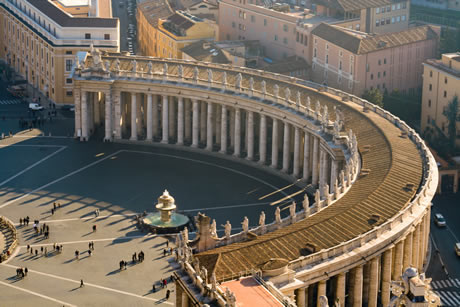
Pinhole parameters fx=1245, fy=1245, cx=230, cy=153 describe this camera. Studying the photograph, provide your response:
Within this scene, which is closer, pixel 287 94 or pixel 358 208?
pixel 358 208

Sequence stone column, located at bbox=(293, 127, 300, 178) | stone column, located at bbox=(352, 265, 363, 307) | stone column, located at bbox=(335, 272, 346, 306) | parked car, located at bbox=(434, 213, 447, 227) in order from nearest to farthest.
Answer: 1. stone column, located at bbox=(335, 272, 346, 306)
2. stone column, located at bbox=(352, 265, 363, 307)
3. parked car, located at bbox=(434, 213, 447, 227)
4. stone column, located at bbox=(293, 127, 300, 178)

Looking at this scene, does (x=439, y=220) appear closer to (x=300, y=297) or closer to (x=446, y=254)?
(x=446, y=254)

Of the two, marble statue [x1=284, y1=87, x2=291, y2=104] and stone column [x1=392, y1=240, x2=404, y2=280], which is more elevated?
marble statue [x1=284, y1=87, x2=291, y2=104]

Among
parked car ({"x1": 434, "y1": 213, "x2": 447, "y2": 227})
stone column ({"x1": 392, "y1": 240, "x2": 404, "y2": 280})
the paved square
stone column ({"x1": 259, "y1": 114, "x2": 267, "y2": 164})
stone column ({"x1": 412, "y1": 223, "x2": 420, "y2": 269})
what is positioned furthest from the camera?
stone column ({"x1": 259, "y1": 114, "x2": 267, "y2": 164})

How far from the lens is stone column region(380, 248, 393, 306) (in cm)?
13888

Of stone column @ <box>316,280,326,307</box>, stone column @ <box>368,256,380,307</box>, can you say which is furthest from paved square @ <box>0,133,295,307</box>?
stone column @ <box>368,256,380,307</box>

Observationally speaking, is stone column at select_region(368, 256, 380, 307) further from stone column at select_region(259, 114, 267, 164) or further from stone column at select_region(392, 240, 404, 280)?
stone column at select_region(259, 114, 267, 164)

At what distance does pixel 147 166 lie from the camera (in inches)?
7844

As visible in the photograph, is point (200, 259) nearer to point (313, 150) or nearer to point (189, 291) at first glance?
point (189, 291)

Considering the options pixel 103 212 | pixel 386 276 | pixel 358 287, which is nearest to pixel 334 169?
pixel 103 212

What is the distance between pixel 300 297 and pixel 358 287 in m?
11.4

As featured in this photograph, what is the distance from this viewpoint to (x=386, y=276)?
5531 inches

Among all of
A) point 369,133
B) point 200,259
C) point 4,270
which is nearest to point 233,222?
point 369,133

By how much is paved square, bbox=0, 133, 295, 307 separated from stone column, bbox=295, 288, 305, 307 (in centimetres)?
2560
